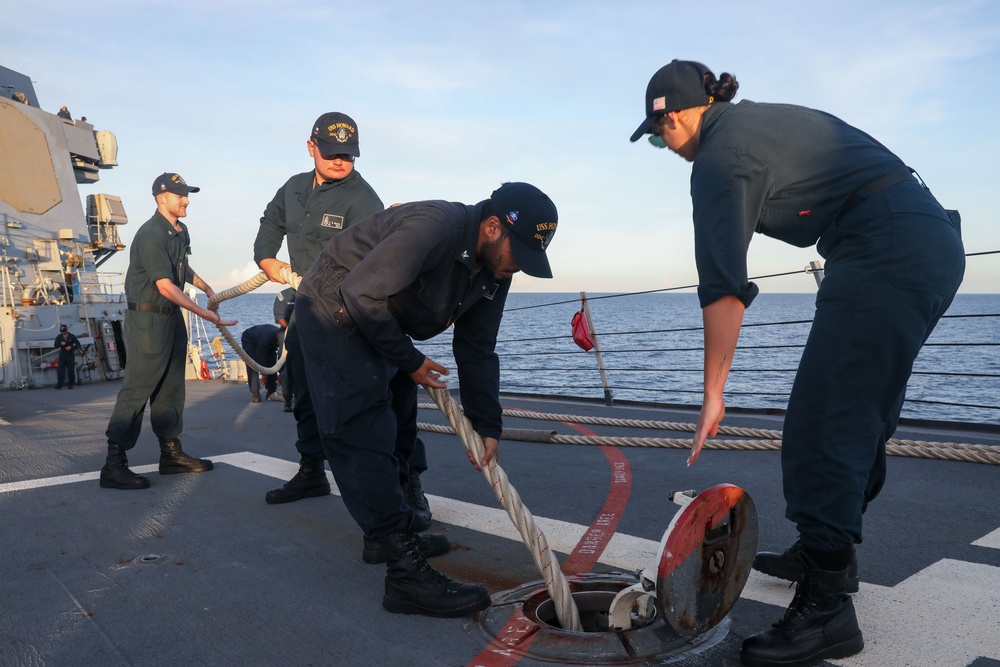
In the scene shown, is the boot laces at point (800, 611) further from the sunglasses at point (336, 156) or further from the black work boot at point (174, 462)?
the black work boot at point (174, 462)

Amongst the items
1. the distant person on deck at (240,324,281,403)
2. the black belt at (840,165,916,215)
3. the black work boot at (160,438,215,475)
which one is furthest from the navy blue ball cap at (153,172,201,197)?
the distant person on deck at (240,324,281,403)

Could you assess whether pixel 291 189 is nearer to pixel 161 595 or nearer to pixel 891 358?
pixel 161 595

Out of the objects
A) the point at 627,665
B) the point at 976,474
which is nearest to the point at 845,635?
the point at 627,665

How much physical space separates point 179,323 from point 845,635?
419 cm

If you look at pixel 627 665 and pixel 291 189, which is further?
pixel 291 189

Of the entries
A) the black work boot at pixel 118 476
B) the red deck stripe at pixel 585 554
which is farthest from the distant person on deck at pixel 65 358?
the red deck stripe at pixel 585 554

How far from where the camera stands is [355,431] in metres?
2.62

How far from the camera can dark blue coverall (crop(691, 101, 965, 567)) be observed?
6.27 ft

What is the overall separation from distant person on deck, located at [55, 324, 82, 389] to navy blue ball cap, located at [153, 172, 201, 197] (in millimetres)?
11320

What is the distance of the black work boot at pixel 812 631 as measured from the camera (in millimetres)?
1994

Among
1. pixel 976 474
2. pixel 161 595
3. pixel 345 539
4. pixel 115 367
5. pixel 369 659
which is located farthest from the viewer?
pixel 115 367

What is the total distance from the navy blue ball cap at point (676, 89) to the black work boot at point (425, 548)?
6.02 ft

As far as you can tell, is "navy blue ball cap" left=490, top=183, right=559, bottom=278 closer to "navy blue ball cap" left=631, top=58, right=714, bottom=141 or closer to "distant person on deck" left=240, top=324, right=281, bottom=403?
"navy blue ball cap" left=631, top=58, right=714, bottom=141

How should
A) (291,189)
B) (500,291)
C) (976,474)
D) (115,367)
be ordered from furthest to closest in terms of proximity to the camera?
(115,367) → (291,189) → (976,474) → (500,291)
